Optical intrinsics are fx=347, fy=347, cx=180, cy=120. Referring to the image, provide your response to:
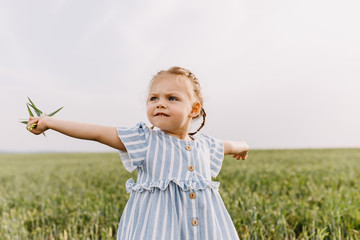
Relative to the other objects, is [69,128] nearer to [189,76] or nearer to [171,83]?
[171,83]

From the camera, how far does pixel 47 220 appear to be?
486 cm

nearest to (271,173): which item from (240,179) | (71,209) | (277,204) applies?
(240,179)

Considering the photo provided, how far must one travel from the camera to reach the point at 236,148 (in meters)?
3.15

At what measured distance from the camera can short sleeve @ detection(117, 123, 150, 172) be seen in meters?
2.38

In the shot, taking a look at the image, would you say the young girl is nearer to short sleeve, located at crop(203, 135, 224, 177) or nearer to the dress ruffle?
the dress ruffle

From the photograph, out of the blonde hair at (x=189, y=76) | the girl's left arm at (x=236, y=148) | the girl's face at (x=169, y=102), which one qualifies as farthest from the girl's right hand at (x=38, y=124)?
the girl's left arm at (x=236, y=148)

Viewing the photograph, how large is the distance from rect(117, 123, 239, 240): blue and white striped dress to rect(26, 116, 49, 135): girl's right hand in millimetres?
484

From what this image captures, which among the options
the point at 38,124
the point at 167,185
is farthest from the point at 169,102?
the point at 38,124

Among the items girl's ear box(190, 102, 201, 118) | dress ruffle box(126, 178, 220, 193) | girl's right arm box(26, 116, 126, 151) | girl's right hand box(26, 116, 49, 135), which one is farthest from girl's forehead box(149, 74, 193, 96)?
girl's right hand box(26, 116, 49, 135)

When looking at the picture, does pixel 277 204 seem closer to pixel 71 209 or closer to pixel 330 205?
pixel 330 205

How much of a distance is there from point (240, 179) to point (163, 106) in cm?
552

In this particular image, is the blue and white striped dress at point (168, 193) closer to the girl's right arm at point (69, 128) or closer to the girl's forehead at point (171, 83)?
the girl's right arm at point (69, 128)

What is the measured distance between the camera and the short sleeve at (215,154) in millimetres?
2816

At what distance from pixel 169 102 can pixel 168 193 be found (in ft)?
2.05
